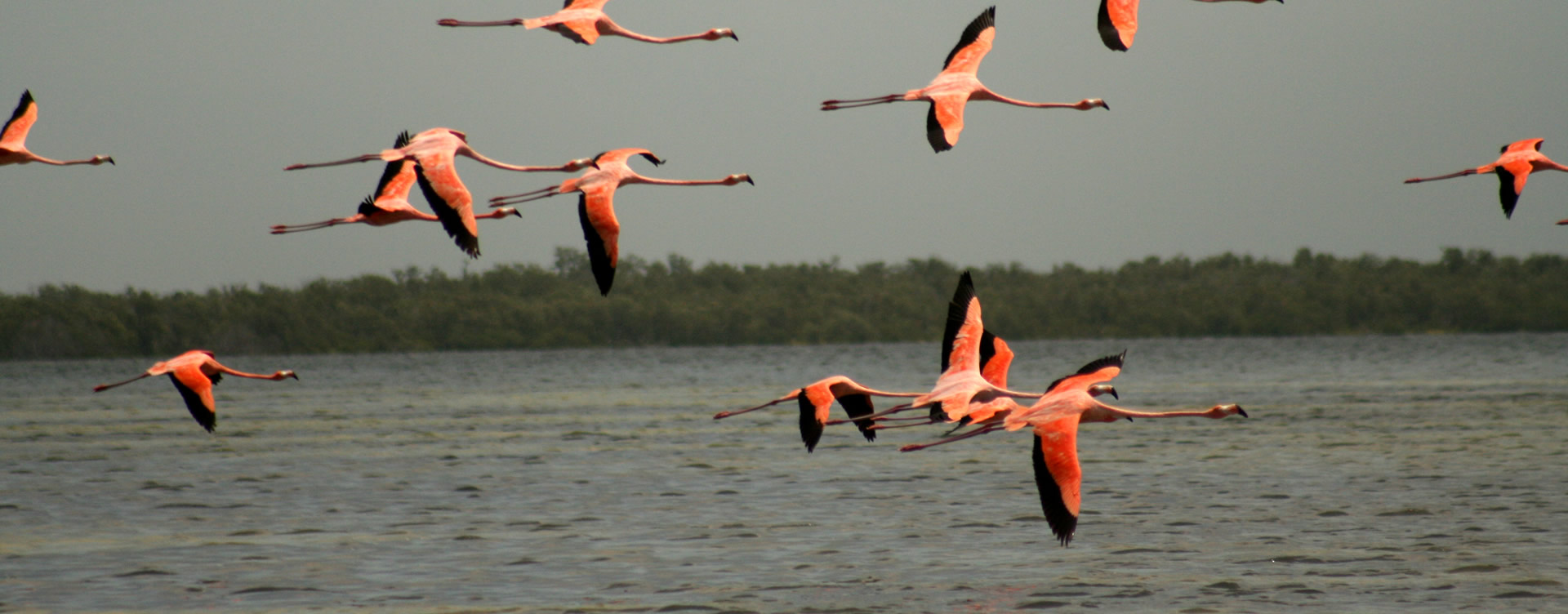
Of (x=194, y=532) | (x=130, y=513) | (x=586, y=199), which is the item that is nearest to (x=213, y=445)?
(x=130, y=513)

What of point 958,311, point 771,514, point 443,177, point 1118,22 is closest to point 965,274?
point 958,311

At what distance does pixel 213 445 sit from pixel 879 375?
4478cm

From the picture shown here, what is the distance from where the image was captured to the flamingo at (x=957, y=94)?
1305 centimetres

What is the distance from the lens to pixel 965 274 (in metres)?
14.0

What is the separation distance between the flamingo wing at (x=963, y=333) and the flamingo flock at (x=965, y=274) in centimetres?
1

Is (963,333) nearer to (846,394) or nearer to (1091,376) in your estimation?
(846,394)

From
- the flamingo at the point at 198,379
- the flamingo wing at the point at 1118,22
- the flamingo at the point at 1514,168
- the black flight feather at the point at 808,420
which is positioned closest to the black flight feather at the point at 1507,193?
the flamingo at the point at 1514,168

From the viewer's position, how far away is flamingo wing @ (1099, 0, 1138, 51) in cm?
1212

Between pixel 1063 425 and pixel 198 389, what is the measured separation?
8.95 meters

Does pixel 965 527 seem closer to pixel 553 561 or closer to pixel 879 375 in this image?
pixel 553 561

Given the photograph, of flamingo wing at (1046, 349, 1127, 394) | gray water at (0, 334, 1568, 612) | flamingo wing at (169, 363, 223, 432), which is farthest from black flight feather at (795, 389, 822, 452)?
flamingo wing at (169, 363, 223, 432)

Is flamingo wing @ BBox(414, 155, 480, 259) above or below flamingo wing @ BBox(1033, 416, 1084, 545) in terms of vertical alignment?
above

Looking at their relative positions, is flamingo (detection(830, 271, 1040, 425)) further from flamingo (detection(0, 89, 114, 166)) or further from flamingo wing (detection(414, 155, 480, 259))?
flamingo (detection(0, 89, 114, 166))

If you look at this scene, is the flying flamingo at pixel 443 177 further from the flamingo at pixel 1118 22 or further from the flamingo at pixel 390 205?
the flamingo at pixel 1118 22
